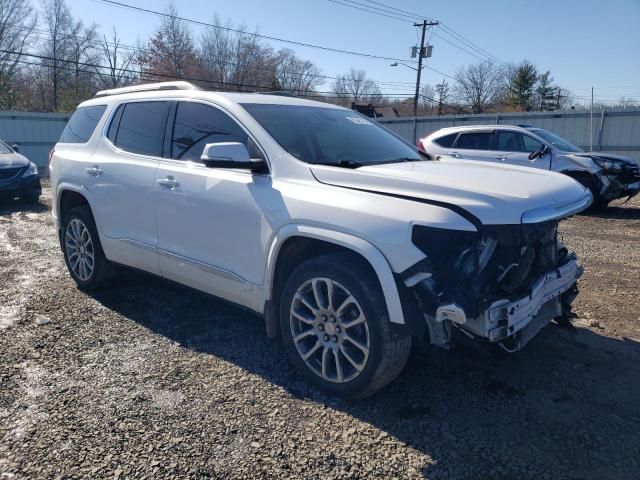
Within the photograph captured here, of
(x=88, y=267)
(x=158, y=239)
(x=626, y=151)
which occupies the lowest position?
(x=88, y=267)

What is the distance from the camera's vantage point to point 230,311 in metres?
4.49

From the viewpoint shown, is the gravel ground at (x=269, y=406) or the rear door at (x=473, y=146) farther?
the rear door at (x=473, y=146)

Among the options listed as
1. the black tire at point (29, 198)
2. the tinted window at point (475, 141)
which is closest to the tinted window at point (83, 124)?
the black tire at point (29, 198)

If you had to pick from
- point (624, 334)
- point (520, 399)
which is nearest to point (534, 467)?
point (520, 399)

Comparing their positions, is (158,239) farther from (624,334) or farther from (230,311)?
(624,334)

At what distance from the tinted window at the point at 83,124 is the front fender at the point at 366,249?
2866 millimetres

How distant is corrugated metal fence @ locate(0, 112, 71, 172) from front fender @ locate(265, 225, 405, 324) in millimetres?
21259

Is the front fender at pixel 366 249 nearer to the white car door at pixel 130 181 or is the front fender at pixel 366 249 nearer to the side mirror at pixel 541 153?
the white car door at pixel 130 181

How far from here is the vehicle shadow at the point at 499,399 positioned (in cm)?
252

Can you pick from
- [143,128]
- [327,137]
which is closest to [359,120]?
[327,137]

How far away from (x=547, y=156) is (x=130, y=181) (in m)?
8.77

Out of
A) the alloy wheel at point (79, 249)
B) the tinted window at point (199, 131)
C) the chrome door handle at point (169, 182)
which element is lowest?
the alloy wheel at point (79, 249)

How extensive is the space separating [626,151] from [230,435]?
55.3ft

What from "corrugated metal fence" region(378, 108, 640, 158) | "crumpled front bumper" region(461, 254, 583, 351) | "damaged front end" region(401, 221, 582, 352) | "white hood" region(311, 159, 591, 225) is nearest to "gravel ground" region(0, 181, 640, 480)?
"crumpled front bumper" region(461, 254, 583, 351)
